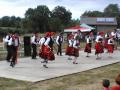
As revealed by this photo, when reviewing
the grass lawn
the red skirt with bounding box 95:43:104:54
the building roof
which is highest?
the building roof

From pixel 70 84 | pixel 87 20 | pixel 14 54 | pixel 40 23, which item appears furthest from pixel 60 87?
pixel 87 20

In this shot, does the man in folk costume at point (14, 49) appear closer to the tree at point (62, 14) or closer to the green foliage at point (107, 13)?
the tree at point (62, 14)

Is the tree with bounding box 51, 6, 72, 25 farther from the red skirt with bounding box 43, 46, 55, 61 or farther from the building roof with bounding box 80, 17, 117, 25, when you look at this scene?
the red skirt with bounding box 43, 46, 55, 61

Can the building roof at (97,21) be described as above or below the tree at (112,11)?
below

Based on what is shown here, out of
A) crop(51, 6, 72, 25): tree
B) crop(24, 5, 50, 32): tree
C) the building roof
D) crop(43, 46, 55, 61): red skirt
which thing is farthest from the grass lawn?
crop(51, 6, 72, 25): tree

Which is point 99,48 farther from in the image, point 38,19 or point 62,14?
point 62,14

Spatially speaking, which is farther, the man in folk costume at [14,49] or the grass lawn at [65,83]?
the man in folk costume at [14,49]

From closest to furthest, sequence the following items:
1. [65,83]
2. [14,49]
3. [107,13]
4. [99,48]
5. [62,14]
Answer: [65,83] < [14,49] < [99,48] < [62,14] < [107,13]

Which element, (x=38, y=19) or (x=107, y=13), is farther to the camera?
(x=107, y=13)

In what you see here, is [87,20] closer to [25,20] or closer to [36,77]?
[25,20]

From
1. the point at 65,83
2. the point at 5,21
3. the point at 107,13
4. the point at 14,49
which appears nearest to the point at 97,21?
the point at 5,21

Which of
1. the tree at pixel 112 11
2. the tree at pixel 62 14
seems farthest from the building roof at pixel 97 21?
the tree at pixel 112 11

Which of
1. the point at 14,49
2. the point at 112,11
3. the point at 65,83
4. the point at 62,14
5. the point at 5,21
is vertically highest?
the point at 112,11

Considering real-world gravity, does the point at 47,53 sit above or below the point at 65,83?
above
